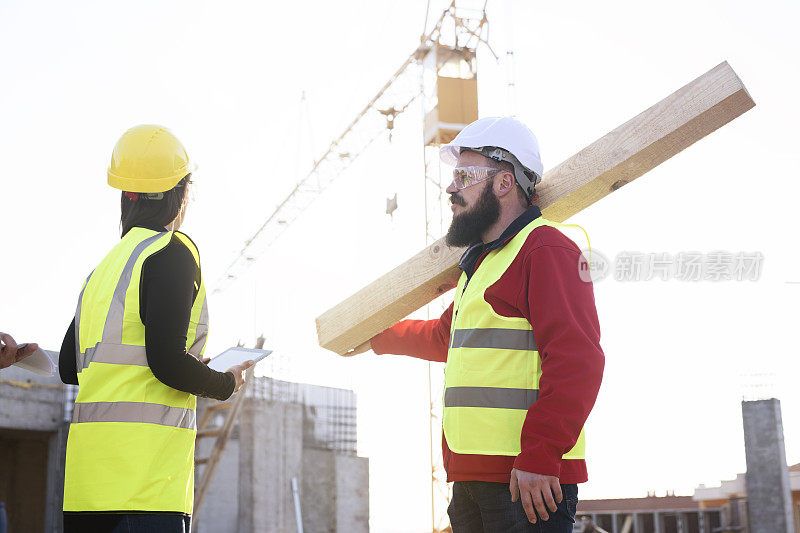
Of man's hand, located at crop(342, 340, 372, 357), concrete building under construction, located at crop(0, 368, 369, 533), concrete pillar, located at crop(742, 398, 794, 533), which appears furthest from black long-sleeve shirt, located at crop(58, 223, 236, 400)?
concrete pillar, located at crop(742, 398, 794, 533)

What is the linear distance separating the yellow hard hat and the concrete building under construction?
13.8 metres

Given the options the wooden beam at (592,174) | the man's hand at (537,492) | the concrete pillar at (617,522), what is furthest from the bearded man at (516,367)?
the concrete pillar at (617,522)

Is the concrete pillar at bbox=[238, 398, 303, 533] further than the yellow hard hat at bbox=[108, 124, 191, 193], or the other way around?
the concrete pillar at bbox=[238, 398, 303, 533]

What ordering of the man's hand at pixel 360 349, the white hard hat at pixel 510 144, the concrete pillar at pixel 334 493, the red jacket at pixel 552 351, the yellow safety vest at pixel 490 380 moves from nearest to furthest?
the red jacket at pixel 552 351
the yellow safety vest at pixel 490 380
the white hard hat at pixel 510 144
the man's hand at pixel 360 349
the concrete pillar at pixel 334 493

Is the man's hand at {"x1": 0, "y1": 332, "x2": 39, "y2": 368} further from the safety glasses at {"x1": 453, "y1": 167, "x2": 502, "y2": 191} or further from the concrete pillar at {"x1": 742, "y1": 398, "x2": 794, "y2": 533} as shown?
the concrete pillar at {"x1": 742, "y1": 398, "x2": 794, "y2": 533}

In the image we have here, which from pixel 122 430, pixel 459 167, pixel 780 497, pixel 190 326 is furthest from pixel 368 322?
pixel 780 497

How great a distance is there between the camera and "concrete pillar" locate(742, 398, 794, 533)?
1891cm

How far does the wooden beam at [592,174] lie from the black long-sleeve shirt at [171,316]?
100 cm

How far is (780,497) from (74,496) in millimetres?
20354

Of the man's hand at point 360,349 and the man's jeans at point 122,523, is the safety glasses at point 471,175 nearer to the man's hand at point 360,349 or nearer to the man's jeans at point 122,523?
the man's hand at point 360,349

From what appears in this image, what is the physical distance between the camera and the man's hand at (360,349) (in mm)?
3096

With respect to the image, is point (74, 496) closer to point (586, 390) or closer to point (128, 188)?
point (128, 188)

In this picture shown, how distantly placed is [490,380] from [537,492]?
0.33 meters

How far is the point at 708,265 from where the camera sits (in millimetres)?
3307
